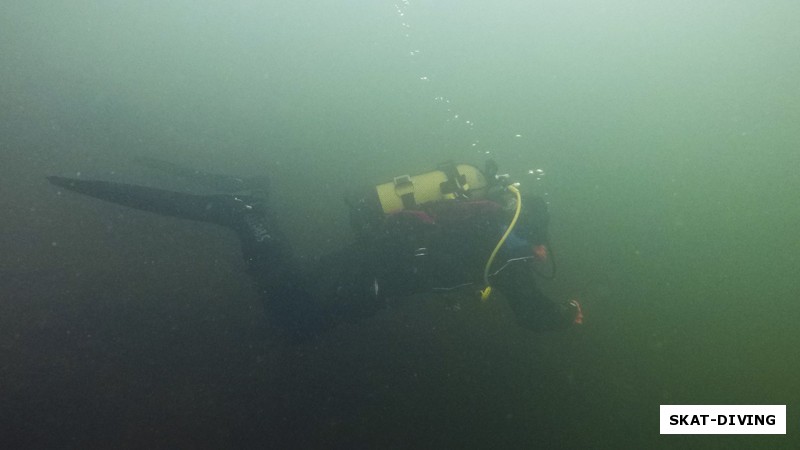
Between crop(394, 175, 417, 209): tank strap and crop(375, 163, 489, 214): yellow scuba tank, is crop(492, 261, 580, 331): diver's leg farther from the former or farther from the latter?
crop(394, 175, 417, 209): tank strap

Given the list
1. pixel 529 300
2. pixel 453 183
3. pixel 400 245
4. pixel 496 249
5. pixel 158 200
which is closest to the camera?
pixel 496 249

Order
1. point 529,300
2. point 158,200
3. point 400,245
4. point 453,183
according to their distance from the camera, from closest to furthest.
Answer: point 529,300 → point 400,245 → point 453,183 → point 158,200

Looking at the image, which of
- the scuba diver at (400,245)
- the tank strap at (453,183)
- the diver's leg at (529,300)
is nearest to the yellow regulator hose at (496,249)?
the scuba diver at (400,245)

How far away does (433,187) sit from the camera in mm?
3146

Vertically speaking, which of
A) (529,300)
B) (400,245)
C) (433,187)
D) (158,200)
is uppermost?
(158,200)

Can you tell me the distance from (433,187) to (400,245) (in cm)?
59

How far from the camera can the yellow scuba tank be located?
3.07 metres

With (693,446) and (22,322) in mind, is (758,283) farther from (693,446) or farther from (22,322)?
(22,322)

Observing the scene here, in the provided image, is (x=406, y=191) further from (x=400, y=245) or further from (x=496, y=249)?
(x=496, y=249)

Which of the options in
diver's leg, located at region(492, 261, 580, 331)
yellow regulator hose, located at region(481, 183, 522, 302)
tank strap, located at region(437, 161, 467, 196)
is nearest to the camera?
yellow regulator hose, located at region(481, 183, 522, 302)

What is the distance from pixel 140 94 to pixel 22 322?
3.21m

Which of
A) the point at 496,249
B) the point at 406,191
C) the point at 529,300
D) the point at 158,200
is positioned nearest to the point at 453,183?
the point at 406,191

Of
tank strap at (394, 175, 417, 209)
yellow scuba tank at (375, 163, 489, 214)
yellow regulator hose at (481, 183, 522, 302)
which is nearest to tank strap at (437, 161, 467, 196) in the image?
yellow scuba tank at (375, 163, 489, 214)

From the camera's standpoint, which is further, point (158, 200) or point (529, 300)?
point (158, 200)
